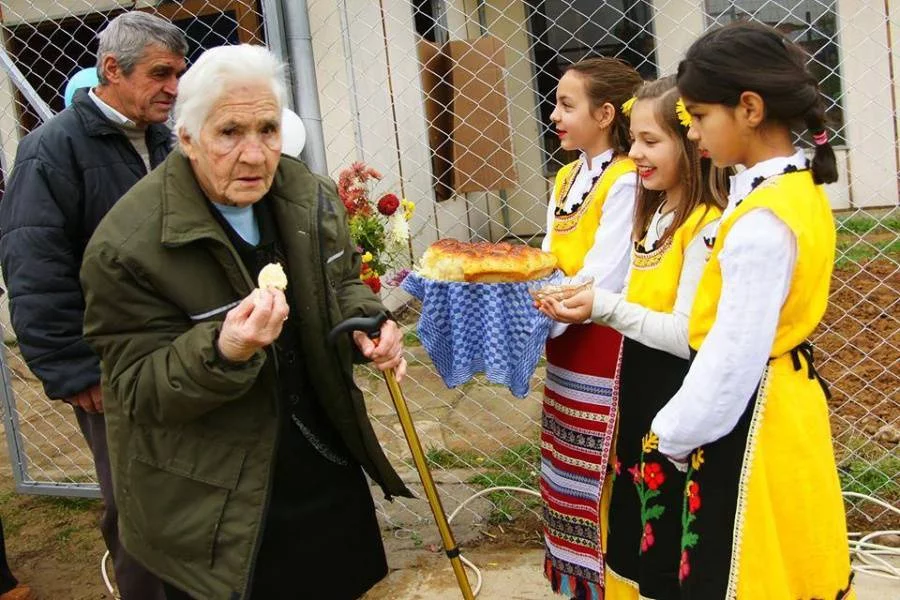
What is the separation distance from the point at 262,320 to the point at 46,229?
116 centimetres

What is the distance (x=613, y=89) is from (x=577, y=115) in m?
0.13

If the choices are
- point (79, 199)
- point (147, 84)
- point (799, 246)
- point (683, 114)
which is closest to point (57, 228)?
point (79, 199)

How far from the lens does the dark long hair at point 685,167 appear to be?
7.48ft

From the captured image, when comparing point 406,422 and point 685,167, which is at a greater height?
point 685,167

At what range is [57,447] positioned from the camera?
5.04m

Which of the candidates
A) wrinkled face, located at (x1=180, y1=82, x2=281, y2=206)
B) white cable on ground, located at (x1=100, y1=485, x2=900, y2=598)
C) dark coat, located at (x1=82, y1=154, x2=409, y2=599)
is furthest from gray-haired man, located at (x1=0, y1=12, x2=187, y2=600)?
white cable on ground, located at (x1=100, y1=485, x2=900, y2=598)

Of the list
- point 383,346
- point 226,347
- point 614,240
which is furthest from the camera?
point 614,240

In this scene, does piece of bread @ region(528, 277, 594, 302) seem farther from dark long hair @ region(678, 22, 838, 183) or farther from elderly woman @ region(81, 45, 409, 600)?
dark long hair @ region(678, 22, 838, 183)

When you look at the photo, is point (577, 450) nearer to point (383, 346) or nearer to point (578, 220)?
point (578, 220)

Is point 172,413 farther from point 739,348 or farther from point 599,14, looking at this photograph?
point 599,14

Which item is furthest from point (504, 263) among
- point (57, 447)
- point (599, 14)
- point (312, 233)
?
point (599, 14)

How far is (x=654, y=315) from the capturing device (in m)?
2.24

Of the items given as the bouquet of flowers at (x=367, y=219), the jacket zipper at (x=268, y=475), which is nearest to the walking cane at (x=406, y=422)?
the jacket zipper at (x=268, y=475)

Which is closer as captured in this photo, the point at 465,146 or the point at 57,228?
the point at 57,228
